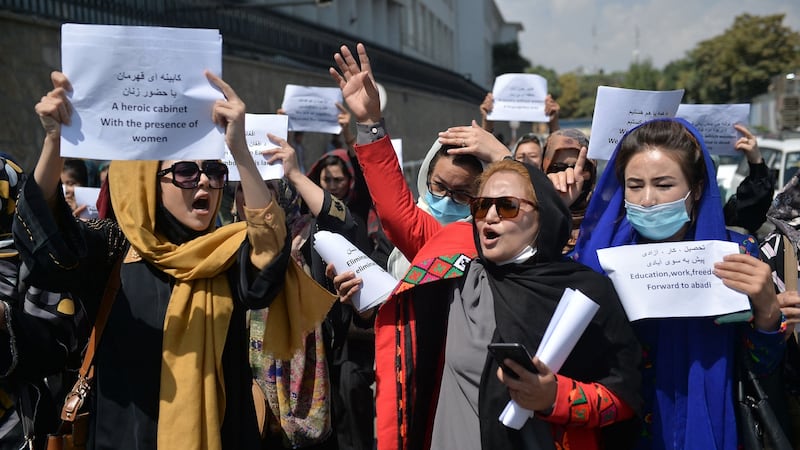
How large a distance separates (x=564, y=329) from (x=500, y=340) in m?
0.29

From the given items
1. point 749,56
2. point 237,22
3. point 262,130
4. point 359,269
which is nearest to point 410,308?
point 359,269

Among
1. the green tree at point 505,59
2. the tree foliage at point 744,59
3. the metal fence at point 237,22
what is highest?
the green tree at point 505,59

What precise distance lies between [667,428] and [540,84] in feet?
13.8

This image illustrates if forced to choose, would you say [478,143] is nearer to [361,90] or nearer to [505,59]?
[361,90]

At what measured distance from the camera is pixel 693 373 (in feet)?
8.03

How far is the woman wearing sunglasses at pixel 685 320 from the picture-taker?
94.6 inches

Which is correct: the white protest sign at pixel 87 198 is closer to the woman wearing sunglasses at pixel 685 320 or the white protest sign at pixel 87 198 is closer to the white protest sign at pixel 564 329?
the woman wearing sunglasses at pixel 685 320

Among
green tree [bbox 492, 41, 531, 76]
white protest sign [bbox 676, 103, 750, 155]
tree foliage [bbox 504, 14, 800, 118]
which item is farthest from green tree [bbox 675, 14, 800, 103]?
white protest sign [bbox 676, 103, 750, 155]

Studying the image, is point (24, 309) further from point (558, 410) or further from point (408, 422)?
point (558, 410)

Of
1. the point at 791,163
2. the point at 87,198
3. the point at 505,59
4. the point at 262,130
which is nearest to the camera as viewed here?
the point at 262,130

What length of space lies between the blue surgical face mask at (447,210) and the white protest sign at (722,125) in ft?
5.23

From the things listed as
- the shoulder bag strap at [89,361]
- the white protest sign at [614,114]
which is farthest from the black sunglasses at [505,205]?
the shoulder bag strap at [89,361]

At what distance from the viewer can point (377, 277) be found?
Result: 300 centimetres

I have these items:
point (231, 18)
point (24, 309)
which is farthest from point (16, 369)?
point (231, 18)
